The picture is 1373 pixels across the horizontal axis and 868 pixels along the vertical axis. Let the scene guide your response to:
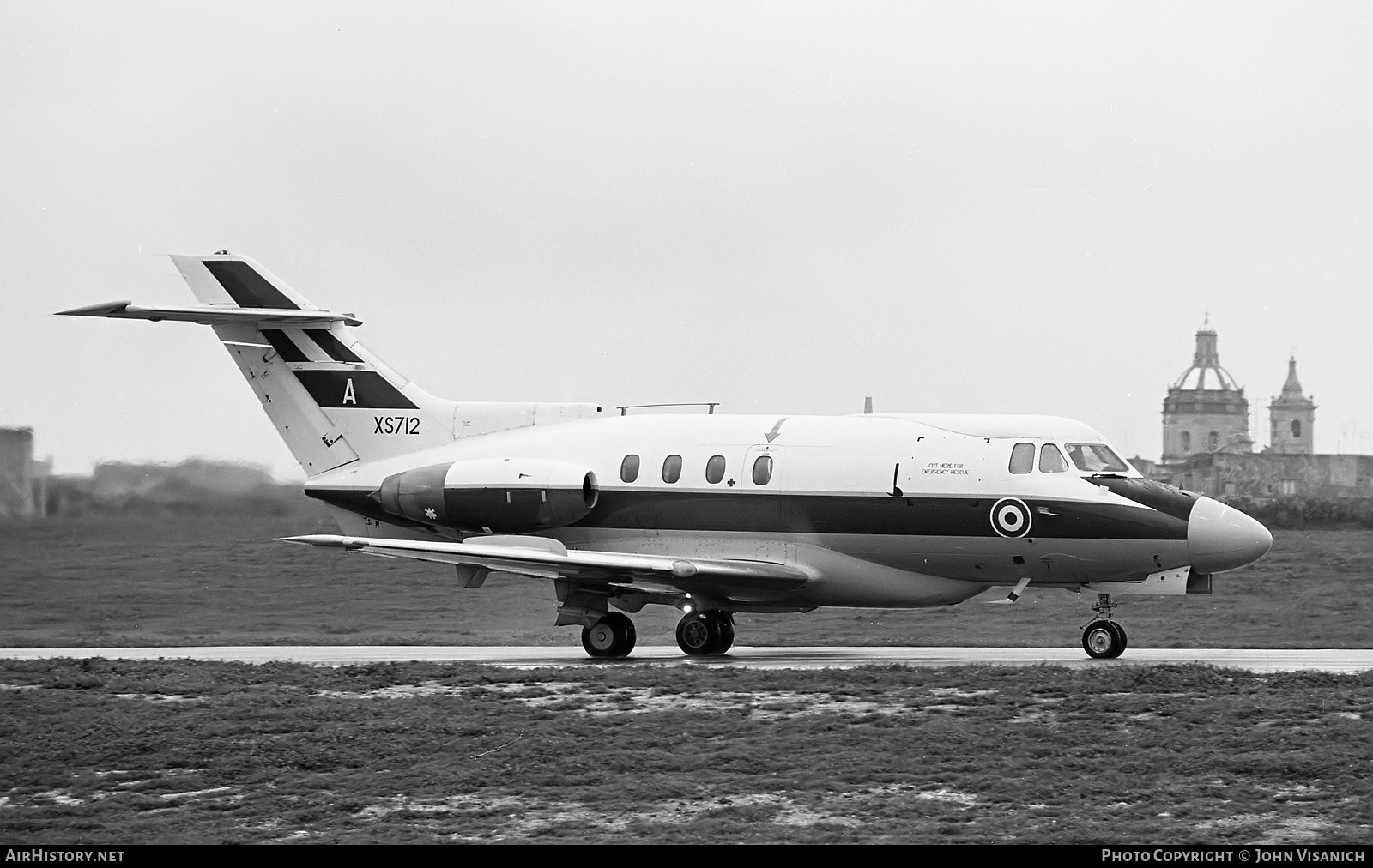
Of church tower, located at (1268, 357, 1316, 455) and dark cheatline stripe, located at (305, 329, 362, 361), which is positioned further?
church tower, located at (1268, 357, 1316, 455)

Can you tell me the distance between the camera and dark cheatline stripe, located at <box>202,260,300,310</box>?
27.9 m

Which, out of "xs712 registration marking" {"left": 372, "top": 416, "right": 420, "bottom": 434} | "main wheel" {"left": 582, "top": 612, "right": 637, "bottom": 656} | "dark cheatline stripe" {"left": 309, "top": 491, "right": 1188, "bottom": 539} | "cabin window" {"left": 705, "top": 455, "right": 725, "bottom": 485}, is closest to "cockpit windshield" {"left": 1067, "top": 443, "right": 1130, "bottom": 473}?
"dark cheatline stripe" {"left": 309, "top": 491, "right": 1188, "bottom": 539}

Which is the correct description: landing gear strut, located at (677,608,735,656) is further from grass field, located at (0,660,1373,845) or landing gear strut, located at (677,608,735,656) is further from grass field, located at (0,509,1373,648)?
grass field, located at (0,660,1373,845)

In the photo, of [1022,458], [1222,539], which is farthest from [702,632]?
[1222,539]

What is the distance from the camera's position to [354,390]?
28016mm

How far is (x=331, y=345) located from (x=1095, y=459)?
12620 mm

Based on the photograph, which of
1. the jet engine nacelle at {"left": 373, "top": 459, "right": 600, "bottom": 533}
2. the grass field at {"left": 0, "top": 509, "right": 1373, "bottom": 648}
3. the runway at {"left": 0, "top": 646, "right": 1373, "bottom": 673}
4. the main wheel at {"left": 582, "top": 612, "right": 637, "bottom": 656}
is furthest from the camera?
the grass field at {"left": 0, "top": 509, "right": 1373, "bottom": 648}

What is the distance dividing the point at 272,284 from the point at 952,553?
39.9 ft

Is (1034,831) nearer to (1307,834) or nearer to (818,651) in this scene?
(1307,834)

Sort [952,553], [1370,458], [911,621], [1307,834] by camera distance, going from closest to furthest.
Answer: [1307,834] < [952,553] < [911,621] < [1370,458]

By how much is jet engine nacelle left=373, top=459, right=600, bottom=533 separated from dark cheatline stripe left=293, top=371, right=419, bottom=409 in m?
1.90

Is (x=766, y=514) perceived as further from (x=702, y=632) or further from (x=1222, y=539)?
(x=1222, y=539)

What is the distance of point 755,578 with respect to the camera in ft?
79.0

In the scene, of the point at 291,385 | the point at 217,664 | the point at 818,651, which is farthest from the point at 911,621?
Result: the point at 217,664
